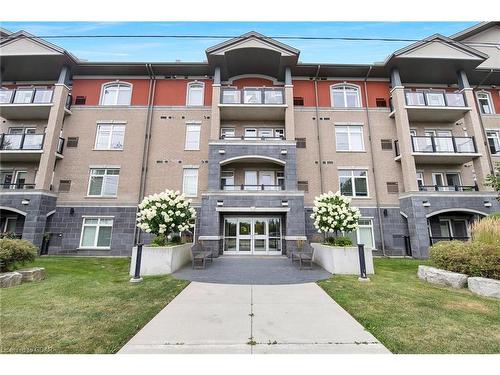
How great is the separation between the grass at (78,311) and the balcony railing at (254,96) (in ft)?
41.4

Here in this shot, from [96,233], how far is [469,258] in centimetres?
1926

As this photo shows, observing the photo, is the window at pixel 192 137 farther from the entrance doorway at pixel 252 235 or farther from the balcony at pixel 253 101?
the entrance doorway at pixel 252 235

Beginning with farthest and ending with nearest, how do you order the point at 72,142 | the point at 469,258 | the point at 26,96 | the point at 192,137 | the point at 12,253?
the point at 192,137 < the point at 72,142 < the point at 26,96 < the point at 12,253 < the point at 469,258

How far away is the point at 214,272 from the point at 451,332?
7516 mm

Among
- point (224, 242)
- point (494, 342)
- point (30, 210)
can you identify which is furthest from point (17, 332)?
point (30, 210)

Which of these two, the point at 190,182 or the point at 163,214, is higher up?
the point at 190,182

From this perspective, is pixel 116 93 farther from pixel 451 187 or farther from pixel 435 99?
pixel 451 187

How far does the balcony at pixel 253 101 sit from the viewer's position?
16.2 meters

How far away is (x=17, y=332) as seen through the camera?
404cm

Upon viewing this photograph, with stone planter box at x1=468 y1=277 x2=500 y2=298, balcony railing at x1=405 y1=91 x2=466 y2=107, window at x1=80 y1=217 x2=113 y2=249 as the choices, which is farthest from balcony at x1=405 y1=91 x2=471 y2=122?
window at x1=80 y1=217 x2=113 y2=249

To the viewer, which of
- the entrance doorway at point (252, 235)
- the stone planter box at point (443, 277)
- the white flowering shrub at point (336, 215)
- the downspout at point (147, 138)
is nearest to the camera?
the stone planter box at point (443, 277)

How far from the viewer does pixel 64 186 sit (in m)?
16.2

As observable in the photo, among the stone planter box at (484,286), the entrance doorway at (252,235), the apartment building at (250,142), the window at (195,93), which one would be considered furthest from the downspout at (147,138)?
the stone planter box at (484,286)

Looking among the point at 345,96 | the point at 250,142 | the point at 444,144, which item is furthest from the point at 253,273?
the point at 444,144
